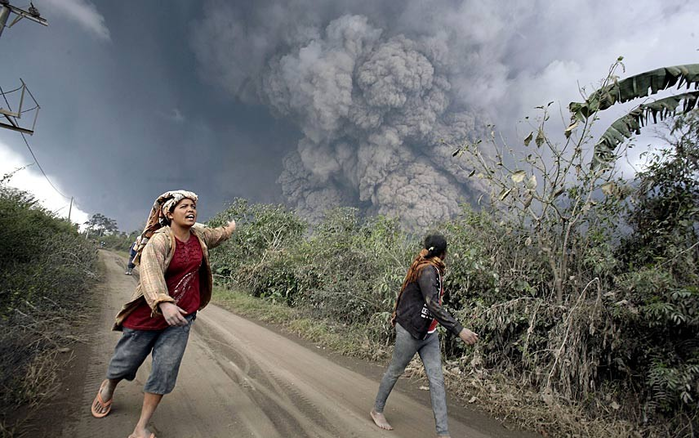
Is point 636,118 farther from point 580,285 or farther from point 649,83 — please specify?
point 580,285

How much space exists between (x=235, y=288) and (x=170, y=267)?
33.2 feet

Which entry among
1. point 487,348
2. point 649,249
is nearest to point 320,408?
point 487,348

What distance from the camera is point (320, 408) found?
330 centimetres

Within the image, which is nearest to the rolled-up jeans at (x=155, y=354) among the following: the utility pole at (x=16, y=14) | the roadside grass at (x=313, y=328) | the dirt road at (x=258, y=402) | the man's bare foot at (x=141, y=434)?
the man's bare foot at (x=141, y=434)

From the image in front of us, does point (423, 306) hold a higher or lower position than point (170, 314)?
higher

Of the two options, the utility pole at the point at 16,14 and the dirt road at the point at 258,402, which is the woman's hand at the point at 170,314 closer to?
the dirt road at the point at 258,402

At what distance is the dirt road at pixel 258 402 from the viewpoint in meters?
2.74

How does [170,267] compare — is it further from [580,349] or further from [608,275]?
[608,275]

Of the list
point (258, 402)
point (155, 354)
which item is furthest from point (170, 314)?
point (258, 402)

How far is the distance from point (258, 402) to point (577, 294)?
12.8ft

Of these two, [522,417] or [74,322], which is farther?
[74,322]

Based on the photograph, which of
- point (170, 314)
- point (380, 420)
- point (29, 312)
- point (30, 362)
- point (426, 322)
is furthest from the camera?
point (29, 312)

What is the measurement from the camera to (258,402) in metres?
3.29

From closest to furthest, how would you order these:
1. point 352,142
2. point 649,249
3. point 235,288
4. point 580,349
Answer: point 580,349 → point 649,249 → point 235,288 → point 352,142
